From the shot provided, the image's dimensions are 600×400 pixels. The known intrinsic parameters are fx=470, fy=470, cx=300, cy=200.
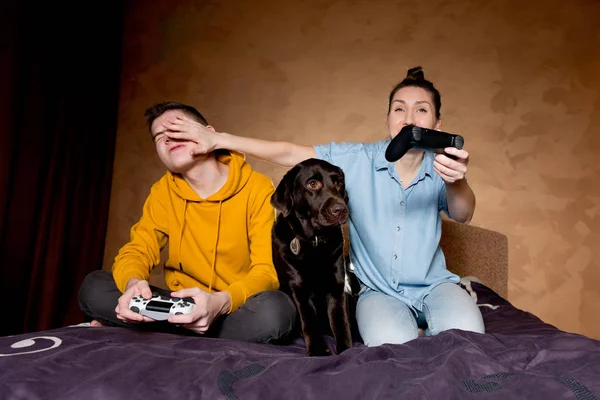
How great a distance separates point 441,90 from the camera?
2.99 metres

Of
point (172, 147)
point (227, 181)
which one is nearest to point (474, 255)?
point (227, 181)

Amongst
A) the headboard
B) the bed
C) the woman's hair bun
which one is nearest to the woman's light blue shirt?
the woman's hair bun

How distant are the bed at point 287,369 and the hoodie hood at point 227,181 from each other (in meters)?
0.53

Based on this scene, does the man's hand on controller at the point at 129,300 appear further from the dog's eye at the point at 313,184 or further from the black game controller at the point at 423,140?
the black game controller at the point at 423,140

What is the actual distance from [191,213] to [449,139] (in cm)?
87

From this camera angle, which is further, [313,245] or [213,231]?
[213,231]

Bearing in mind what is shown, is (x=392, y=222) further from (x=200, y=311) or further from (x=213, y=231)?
(x=200, y=311)

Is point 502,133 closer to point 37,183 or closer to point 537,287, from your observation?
point 537,287

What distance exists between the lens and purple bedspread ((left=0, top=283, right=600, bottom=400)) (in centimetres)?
79

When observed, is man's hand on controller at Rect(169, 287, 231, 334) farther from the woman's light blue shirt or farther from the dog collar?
the woman's light blue shirt

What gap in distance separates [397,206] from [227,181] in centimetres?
57

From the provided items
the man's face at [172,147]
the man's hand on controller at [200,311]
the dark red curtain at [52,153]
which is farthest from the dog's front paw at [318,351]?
the dark red curtain at [52,153]

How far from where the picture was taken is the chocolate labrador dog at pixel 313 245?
1399 millimetres

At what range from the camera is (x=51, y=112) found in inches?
97.7
